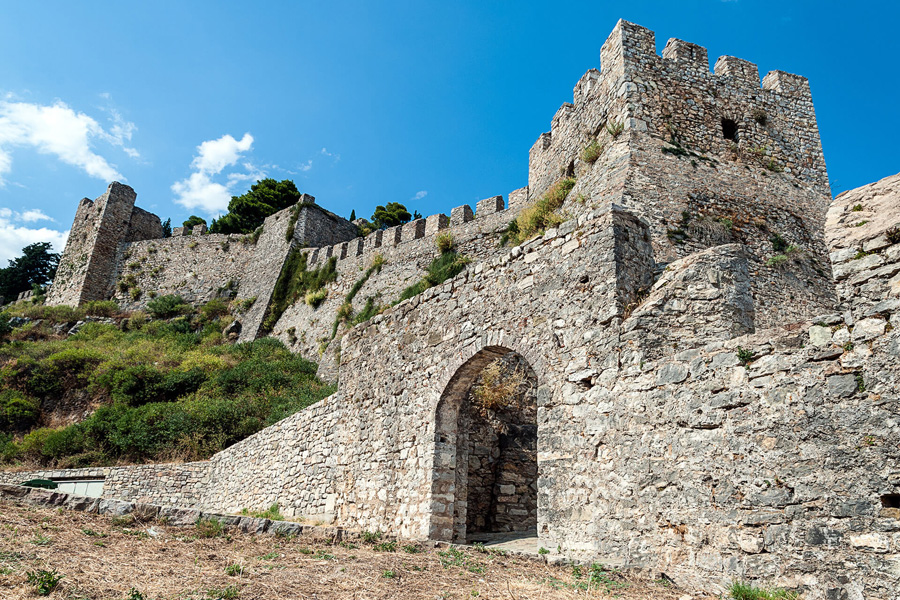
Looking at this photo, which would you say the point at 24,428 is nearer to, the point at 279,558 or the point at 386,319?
the point at 386,319

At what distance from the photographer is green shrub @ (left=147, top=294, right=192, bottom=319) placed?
1362 inches

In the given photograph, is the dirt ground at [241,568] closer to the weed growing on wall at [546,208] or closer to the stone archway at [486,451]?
the stone archway at [486,451]

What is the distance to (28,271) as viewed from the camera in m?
49.3

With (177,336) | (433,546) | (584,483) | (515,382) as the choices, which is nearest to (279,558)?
(433,546)

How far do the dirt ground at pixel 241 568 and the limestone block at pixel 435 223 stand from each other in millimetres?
19557

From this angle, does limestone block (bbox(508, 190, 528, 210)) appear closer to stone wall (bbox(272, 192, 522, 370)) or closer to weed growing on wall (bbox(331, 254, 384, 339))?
stone wall (bbox(272, 192, 522, 370))

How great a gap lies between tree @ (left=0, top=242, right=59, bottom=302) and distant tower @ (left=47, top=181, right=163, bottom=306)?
437 inches

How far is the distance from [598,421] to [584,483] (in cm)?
66

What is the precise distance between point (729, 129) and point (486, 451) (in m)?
9.63

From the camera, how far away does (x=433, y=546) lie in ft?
23.1

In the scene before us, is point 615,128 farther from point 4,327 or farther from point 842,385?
point 4,327

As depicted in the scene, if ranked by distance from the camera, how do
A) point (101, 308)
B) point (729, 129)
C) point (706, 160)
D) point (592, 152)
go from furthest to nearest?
point (101, 308) → point (729, 129) → point (592, 152) → point (706, 160)

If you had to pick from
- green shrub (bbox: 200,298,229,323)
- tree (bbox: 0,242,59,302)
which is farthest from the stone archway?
tree (bbox: 0,242,59,302)

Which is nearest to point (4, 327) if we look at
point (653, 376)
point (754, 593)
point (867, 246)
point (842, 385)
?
point (653, 376)
